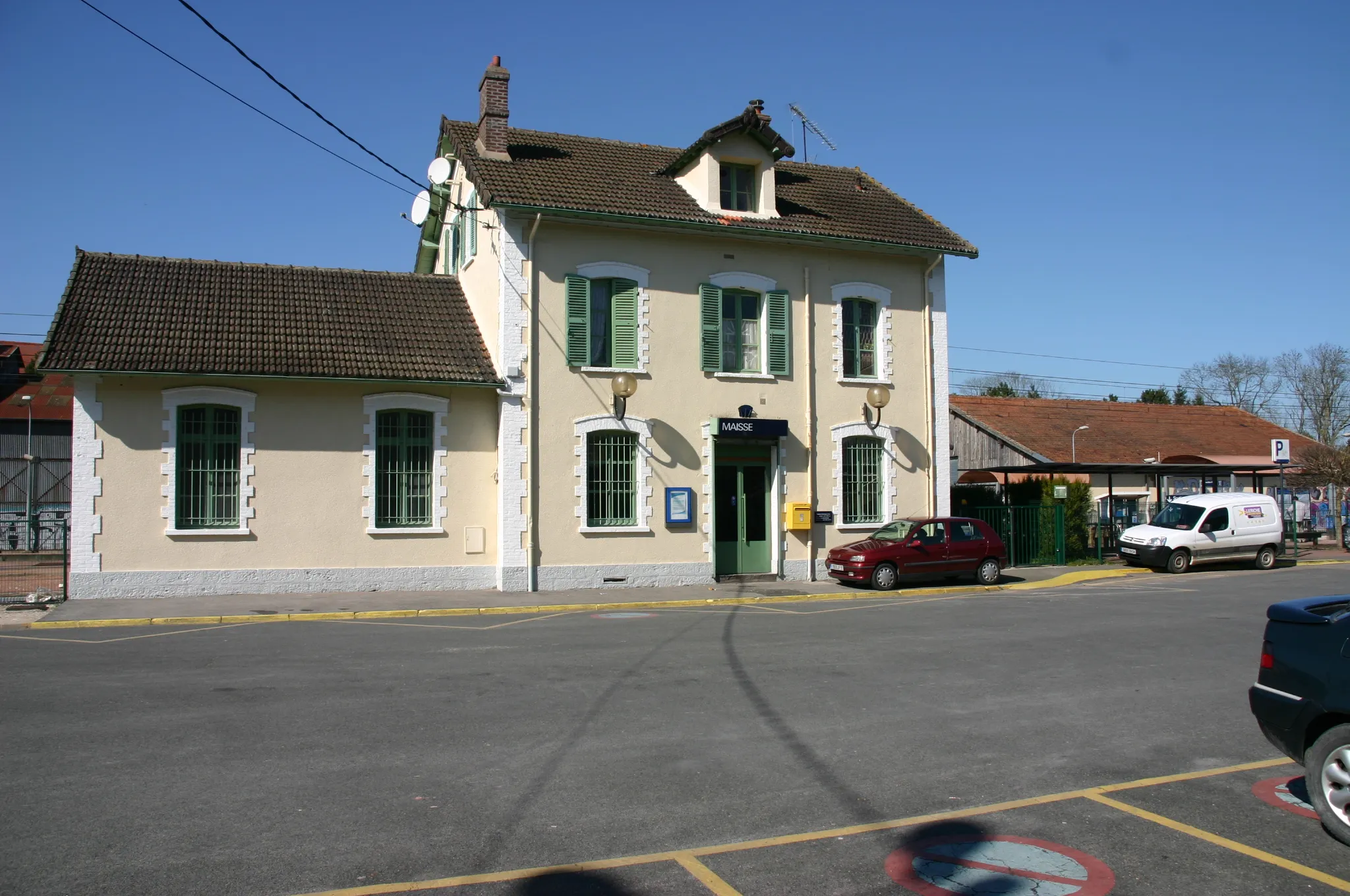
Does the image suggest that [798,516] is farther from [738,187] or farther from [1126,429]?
[1126,429]

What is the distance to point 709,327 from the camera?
2119cm

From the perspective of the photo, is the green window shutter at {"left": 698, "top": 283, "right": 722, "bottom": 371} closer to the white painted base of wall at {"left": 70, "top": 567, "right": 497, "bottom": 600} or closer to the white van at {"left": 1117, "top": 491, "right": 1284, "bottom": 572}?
the white painted base of wall at {"left": 70, "top": 567, "right": 497, "bottom": 600}

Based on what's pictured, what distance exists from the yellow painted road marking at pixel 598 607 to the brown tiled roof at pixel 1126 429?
46.0 ft

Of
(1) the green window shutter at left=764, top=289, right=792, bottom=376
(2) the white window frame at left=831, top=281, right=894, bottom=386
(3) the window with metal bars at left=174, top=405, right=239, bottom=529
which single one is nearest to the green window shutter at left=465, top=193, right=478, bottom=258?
(3) the window with metal bars at left=174, top=405, right=239, bottom=529

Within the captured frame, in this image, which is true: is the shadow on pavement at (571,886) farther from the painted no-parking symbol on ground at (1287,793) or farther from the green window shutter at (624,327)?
the green window shutter at (624,327)

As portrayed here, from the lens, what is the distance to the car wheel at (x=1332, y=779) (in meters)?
5.64

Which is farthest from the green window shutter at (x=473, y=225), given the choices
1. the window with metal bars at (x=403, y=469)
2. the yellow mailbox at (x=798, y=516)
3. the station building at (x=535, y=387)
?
the yellow mailbox at (x=798, y=516)

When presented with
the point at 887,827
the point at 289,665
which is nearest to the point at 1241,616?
the point at 887,827

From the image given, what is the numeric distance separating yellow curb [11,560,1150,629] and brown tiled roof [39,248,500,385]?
444cm

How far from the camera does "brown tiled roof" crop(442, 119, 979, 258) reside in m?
20.1

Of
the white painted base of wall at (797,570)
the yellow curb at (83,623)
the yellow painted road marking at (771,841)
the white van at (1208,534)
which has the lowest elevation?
the yellow painted road marking at (771,841)

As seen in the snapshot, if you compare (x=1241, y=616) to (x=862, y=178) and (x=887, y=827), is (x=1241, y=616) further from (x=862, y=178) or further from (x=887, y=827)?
(x=862, y=178)

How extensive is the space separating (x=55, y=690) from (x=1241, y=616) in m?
15.3

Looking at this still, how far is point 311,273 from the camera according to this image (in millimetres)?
20688
